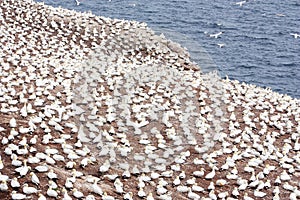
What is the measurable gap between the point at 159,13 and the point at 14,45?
983 inches

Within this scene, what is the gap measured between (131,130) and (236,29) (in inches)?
1136

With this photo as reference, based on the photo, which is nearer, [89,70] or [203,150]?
[203,150]

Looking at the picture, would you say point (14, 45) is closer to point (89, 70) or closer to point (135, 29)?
point (89, 70)

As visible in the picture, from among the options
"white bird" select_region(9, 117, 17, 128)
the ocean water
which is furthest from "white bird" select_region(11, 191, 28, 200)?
the ocean water

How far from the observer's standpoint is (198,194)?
11.5 metres

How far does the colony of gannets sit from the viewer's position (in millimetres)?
11000

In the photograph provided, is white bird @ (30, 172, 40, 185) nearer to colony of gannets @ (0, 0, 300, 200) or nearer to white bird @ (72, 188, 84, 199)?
colony of gannets @ (0, 0, 300, 200)

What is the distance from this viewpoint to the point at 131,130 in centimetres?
1415

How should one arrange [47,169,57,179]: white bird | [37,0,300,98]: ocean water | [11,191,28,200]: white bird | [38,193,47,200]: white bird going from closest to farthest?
[11,191,28,200]: white bird → [38,193,47,200]: white bird → [47,169,57,179]: white bird → [37,0,300,98]: ocean water

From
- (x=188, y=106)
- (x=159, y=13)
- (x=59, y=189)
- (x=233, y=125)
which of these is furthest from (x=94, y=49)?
(x=159, y=13)

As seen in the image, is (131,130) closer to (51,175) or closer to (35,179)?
(51,175)

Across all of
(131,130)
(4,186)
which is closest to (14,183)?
(4,186)

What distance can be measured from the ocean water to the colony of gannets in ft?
34.2

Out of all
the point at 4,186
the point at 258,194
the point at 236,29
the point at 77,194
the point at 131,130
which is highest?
the point at 236,29
